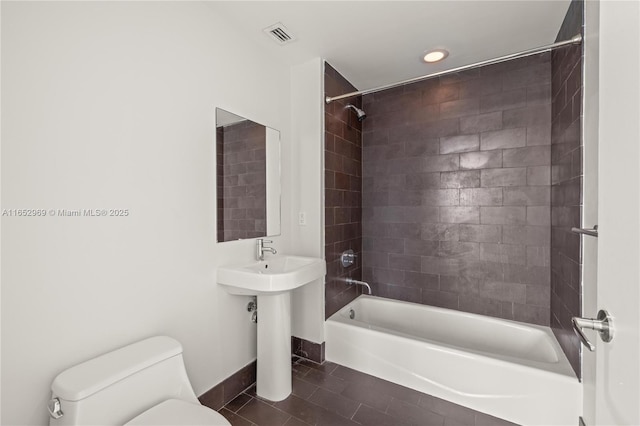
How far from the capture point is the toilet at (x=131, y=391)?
1010mm

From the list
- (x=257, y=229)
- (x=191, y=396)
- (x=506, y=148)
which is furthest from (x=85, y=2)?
(x=506, y=148)

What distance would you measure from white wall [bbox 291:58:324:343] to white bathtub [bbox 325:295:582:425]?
246mm

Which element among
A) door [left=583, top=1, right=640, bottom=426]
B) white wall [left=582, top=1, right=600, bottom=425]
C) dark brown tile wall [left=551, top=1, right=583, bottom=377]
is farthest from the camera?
dark brown tile wall [left=551, top=1, right=583, bottom=377]

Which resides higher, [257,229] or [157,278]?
[257,229]

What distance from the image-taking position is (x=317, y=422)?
5.54 ft

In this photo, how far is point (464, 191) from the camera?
2516mm

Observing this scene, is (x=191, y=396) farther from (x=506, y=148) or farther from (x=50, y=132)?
(x=506, y=148)

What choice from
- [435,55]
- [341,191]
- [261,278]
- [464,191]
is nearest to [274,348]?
[261,278]

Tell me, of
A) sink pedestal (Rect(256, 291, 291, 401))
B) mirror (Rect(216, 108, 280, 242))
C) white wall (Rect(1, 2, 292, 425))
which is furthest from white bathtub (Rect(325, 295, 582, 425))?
mirror (Rect(216, 108, 280, 242))

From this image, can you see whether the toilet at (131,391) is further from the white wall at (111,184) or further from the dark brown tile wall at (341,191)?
the dark brown tile wall at (341,191)

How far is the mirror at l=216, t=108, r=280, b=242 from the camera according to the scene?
6.14ft

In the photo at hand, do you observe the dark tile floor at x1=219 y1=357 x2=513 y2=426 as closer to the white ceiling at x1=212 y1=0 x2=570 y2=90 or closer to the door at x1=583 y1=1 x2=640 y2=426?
the door at x1=583 y1=1 x2=640 y2=426

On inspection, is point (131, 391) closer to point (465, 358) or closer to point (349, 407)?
point (349, 407)

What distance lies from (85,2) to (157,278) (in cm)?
133
